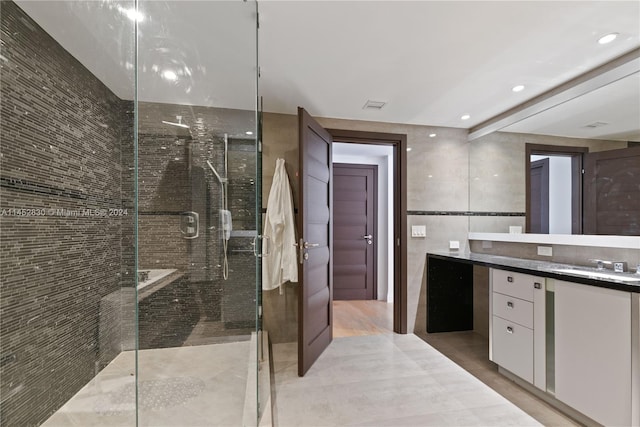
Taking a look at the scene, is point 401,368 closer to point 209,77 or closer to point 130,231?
point 130,231

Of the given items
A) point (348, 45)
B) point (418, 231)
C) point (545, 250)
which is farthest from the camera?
point (418, 231)

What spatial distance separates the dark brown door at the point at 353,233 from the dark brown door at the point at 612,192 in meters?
2.67

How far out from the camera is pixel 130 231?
1.35 m

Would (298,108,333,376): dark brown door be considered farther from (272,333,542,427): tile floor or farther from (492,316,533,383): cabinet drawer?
(492,316,533,383): cabinet drawer

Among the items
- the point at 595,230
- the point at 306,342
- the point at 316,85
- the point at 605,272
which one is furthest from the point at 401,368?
the point at 316,85

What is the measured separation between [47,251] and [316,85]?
1.94 metres

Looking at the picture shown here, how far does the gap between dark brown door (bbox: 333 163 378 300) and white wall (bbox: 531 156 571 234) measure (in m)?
2.37

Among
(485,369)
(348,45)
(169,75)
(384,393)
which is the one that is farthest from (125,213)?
(485,369)

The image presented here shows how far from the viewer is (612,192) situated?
200cm

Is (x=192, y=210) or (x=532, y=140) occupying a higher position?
(x=532, y=140)

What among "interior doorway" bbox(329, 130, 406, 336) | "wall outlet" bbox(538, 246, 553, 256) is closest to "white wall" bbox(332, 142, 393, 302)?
"interior doorway" bbox(329, 130, 406, 336)

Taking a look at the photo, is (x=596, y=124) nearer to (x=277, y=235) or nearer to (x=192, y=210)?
(x=277, y=235)

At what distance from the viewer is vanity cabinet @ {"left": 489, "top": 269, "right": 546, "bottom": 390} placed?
191cm

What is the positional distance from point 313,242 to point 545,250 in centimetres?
191
